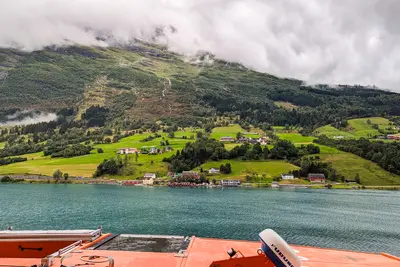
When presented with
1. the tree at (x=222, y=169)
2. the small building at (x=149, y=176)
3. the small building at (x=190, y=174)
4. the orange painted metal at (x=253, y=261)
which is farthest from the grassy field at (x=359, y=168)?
the orange painted metal at (x=253, y=261)

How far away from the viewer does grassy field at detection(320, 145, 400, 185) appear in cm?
A: 14998

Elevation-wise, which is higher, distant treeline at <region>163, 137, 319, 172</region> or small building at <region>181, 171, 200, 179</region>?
distant treeline at <region>163, 137, 319, 172</region>

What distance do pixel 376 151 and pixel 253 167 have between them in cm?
6511

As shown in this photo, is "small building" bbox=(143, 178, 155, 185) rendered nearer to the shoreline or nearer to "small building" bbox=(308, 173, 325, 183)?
the shoreline

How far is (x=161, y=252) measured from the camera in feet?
55.3

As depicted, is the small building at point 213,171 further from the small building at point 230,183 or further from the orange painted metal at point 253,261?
the orange painted metal at point 253,261

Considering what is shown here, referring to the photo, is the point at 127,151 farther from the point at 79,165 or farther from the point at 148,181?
the point at 148,181

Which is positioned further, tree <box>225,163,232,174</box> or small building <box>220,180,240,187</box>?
tree <box>225,163,232,174</box>

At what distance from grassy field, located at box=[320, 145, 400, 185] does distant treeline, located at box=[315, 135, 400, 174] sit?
3120mm

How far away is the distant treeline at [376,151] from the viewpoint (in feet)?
519

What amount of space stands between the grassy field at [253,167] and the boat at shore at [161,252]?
131 metres

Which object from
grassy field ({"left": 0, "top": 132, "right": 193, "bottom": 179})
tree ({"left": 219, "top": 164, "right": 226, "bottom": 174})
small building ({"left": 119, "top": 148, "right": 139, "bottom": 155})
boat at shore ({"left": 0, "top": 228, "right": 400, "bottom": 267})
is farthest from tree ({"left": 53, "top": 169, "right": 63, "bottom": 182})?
boat at shore ({"left": 0, "top": 228, "right": 400, "bottom": 267})

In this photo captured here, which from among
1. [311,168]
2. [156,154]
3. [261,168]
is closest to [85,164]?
[156,154]

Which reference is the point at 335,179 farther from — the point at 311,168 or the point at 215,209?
the point at 215,209
